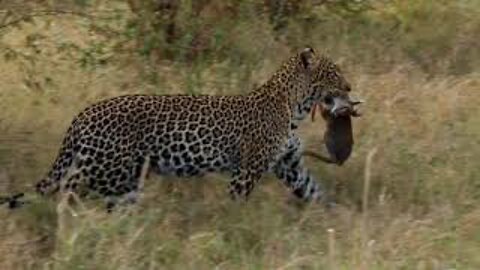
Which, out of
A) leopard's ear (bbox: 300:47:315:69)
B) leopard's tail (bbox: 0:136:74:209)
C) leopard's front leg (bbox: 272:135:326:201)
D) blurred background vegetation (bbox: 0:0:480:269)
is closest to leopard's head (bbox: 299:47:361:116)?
leopard's ear (bbox: 300:47:315:69)

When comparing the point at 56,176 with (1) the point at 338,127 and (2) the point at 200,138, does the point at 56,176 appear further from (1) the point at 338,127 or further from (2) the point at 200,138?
(1) the point at 338,127

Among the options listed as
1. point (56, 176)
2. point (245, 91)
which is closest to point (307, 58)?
point (245, 91)

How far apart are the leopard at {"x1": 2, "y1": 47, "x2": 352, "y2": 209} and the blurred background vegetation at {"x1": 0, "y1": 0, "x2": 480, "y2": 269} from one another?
153mm

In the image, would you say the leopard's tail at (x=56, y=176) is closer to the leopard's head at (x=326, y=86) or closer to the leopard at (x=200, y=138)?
the leopard at (x=200, y=138)

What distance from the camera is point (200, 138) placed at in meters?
6.98

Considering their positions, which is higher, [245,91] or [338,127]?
[245,91]

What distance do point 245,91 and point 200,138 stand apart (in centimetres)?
181

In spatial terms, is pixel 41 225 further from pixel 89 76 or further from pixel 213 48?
pixel 89 76

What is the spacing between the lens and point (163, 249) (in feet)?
18.8

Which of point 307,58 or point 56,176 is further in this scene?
point 307,58

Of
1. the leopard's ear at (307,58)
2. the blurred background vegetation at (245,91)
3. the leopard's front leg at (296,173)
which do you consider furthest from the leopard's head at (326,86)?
the blurred background vegetation at (245,91)

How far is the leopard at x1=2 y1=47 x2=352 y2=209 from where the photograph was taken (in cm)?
673

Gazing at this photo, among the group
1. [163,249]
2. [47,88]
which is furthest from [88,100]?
[163,249]

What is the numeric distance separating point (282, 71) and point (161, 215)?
151 centimetres
